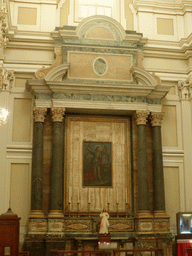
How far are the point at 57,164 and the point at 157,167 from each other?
136 inches

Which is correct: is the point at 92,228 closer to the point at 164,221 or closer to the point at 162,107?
the point at 164,221

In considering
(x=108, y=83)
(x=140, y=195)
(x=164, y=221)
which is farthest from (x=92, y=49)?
(x=164, y=221)

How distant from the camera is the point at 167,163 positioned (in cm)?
1455

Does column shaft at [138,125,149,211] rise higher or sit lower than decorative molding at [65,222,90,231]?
Answer: higher

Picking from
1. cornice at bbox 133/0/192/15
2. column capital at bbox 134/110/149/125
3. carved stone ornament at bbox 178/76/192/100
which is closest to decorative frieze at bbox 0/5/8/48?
column capital at bbox 134/110/149/125

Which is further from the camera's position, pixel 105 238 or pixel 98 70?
pixel 98 70

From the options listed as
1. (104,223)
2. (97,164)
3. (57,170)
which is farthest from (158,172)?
(57,170)

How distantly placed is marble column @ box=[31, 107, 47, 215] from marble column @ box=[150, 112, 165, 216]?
3.89 metres

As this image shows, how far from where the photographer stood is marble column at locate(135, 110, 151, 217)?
44.1ft

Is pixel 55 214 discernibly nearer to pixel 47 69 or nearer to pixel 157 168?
pixel 157 168

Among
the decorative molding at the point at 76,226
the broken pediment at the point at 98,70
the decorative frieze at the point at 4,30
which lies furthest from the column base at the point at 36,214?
the decorative frieze at the point at 4,30

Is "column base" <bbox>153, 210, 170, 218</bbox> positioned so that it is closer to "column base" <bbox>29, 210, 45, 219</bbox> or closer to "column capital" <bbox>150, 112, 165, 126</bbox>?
"column capital" <bbox>150, 112, 165, 126</bbox>

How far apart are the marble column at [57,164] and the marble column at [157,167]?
10.6 ft

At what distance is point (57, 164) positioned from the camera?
13.3m
